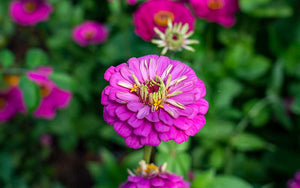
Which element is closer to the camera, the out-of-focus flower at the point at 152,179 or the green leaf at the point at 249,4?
the out-of-focus flower at the point at 152,179

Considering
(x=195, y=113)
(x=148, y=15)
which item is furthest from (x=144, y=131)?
(x=148, y=15)

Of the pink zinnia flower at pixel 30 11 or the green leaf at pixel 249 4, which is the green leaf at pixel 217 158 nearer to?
the green leaf at pixel 249 4

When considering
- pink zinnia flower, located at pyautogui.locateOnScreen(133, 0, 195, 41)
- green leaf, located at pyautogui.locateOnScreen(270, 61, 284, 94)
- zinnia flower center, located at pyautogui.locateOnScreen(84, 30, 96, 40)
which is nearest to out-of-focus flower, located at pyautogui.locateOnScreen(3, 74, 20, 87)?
zinnia flower center, located at pyautogui.locateOnScreen(84, 30, 96, 40)

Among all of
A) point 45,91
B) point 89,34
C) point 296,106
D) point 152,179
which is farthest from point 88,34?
point 152,179

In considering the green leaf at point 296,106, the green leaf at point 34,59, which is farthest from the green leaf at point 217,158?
the green leaf at point 34,59

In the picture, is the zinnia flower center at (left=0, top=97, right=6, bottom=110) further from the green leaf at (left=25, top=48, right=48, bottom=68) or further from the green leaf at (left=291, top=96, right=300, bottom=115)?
the green leaf at (left=291, top=96, right=300, bottom=115)
